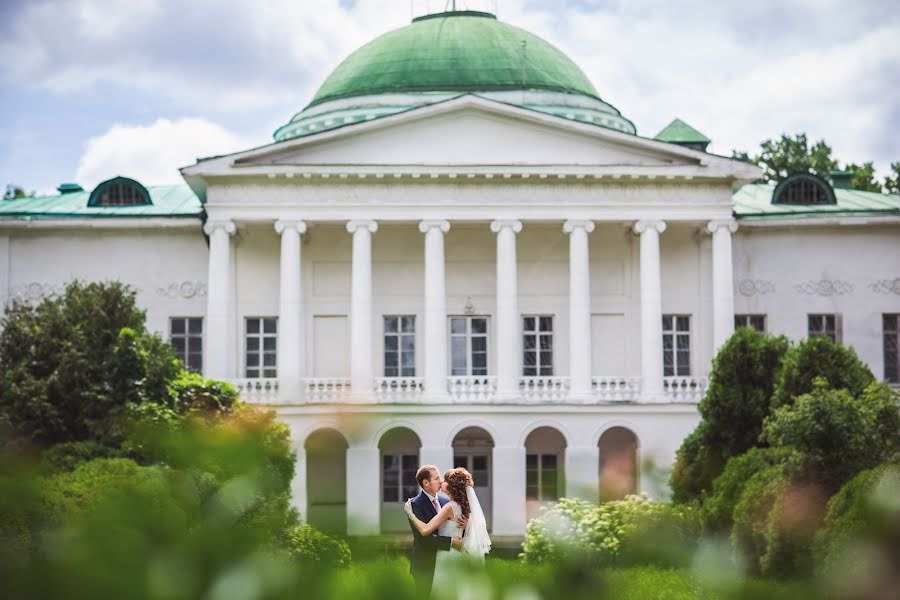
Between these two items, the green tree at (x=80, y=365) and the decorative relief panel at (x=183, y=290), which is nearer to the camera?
the green tree at (x=80, y=365)

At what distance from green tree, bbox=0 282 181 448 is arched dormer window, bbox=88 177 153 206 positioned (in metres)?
12.1

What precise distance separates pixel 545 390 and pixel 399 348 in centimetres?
441

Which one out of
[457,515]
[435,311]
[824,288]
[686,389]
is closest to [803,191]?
[824,288]

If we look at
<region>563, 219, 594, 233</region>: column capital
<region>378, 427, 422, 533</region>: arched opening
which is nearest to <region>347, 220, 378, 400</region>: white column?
<region>378, 427, 422, 533</region>: arched opening

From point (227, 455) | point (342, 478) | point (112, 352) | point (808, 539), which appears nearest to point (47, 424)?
point (112, 352)

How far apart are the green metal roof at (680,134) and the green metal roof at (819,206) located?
2.22 metres

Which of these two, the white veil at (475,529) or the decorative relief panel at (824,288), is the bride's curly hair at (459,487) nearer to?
the white veil at (475,529)

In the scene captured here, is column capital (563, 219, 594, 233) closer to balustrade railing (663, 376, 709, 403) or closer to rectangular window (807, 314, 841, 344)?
balustrade railing (663, 376, 709, 403)

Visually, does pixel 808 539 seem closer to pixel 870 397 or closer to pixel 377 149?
pixel 870 397

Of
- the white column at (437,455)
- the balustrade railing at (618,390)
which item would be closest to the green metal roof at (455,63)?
the balustrade railing at (618,390)

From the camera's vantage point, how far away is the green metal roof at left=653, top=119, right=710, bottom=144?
133 feet

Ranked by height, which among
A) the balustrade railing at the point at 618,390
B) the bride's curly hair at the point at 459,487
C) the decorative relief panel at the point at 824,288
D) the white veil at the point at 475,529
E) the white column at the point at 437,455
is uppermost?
the decorative relief panel at the point at 824,288

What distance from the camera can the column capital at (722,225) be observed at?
33125 mm

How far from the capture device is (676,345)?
35312mm
